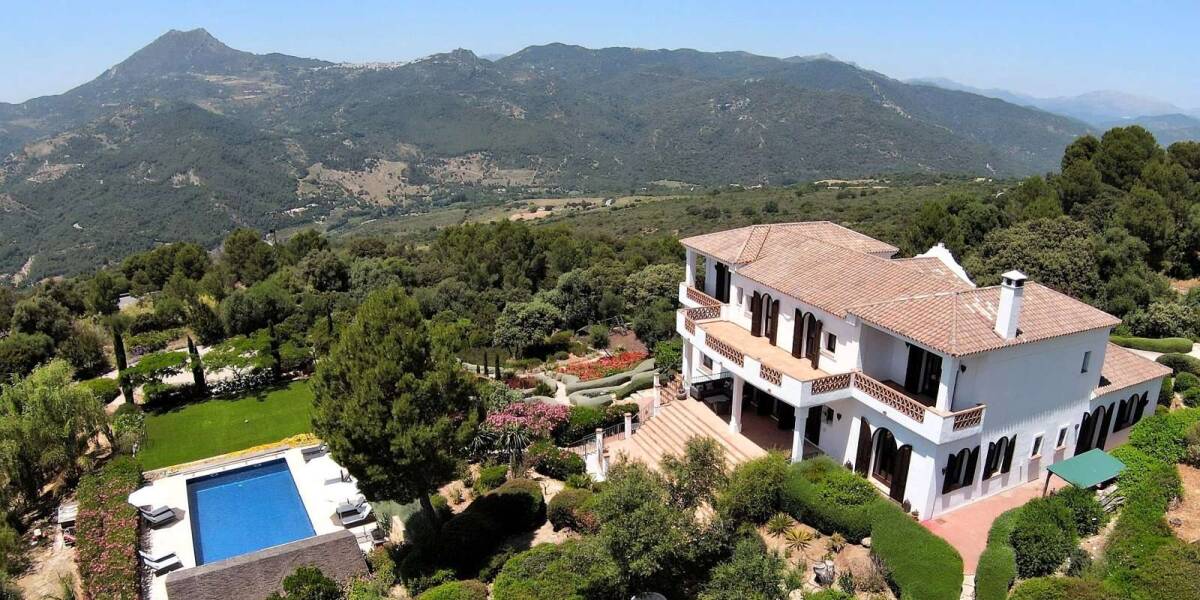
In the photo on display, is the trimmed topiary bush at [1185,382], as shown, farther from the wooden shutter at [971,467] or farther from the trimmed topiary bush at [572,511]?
the trimmed topiary bush at [572,511]

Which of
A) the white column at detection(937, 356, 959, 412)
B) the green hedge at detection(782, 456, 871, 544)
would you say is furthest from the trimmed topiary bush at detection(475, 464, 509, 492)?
the white column at detection(937, 356, 959, 412)

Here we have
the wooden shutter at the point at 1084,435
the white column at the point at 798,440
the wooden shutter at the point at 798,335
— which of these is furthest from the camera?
the wooden shutter at the point at 798,335

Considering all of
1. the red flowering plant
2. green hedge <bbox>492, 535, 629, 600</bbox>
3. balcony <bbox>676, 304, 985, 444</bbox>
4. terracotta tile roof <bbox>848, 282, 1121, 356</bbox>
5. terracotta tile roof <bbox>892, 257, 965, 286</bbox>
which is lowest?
the red flowering plant

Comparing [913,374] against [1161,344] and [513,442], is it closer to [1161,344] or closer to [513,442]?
[513,442]

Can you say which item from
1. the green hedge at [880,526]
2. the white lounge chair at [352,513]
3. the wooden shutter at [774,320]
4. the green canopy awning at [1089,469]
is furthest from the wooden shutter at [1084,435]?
the white lounge chair at [352,513]

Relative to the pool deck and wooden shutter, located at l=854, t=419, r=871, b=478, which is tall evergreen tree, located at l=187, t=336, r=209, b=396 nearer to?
the pool deck

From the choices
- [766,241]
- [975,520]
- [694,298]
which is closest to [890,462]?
[975,520]
